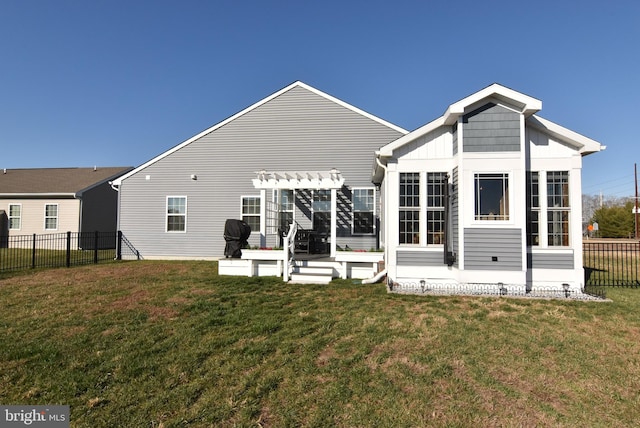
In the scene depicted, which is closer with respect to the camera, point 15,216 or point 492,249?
point 492,249

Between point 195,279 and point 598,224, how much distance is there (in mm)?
45096

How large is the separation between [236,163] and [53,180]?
13.9 meters

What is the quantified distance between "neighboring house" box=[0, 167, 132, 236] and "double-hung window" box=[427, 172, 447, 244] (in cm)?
1818

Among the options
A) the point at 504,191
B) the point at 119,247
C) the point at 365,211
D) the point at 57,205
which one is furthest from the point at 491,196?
the point at 57,205

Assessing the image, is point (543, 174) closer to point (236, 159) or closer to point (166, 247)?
point (236, 159)

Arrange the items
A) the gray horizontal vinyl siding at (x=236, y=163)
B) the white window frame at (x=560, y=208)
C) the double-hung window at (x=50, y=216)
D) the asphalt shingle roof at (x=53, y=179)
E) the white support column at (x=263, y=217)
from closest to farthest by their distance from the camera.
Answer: the white window frame at (x=560, y=208)
the white support column at (x=263, y=217)
the gray horizontal vinyl siding at (x=236, y=163)
the double-hung window at (x=50, y=216)
the asphalt shingle roof at (x=53, y=179)

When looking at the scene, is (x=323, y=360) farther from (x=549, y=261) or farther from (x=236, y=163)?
(x=236, y=163)

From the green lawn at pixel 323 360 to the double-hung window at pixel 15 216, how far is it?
15631 millimetres

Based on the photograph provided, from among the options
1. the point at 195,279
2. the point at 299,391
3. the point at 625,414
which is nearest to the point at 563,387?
the point at 625,414

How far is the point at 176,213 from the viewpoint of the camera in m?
13.8

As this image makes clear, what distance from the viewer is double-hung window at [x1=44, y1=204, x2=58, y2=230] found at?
17.7 metres

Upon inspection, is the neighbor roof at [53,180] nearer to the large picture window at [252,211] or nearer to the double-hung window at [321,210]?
the large picture window at [252,211]

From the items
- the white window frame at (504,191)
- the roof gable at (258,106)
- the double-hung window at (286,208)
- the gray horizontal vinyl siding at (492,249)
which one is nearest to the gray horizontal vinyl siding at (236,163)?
the roof gable at (258,106)

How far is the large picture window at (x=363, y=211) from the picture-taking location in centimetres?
1224
